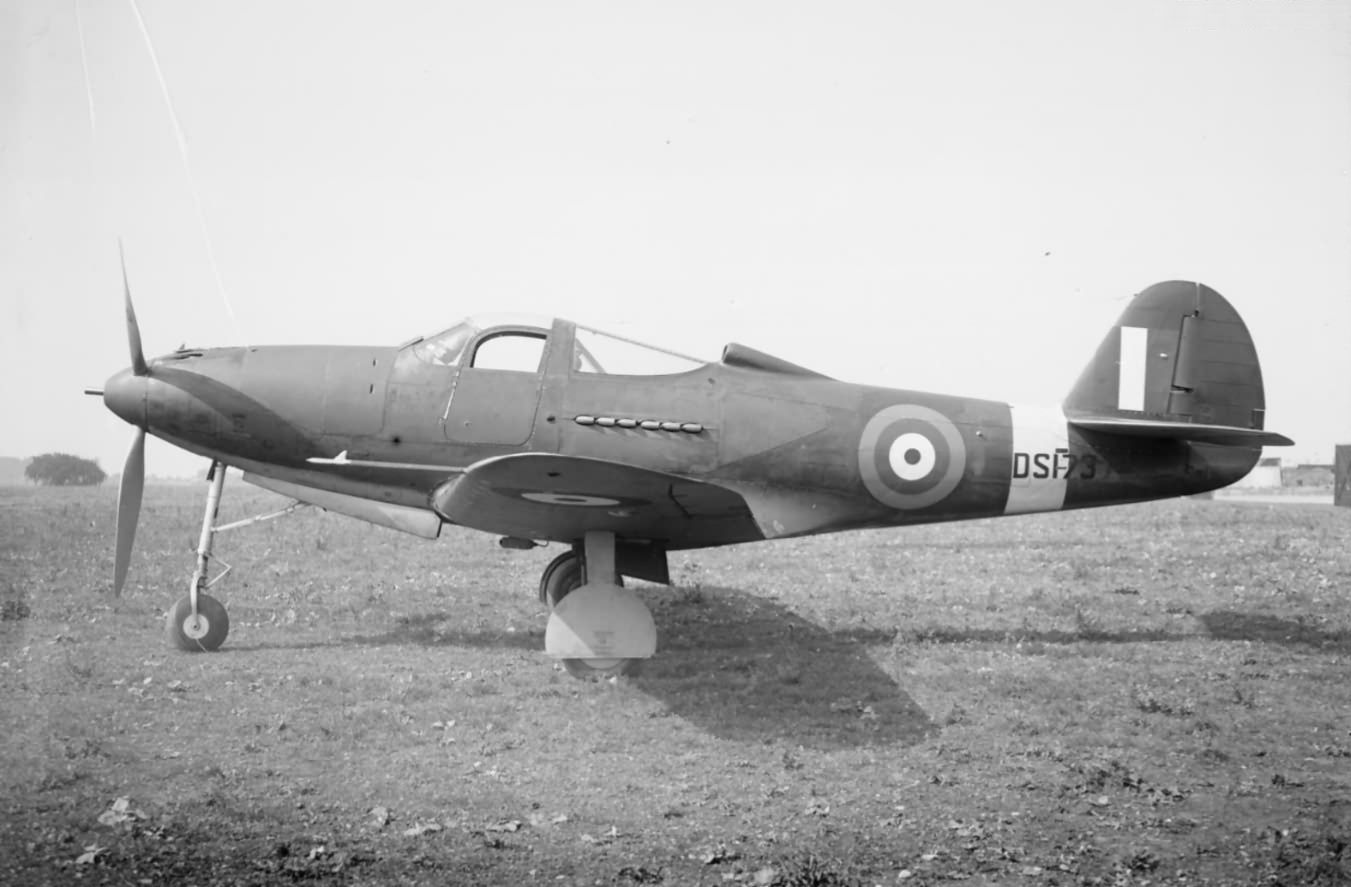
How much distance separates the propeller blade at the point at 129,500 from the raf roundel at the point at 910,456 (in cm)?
540

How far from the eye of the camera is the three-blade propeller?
23.0 feet

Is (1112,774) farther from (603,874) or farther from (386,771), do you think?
(386,771)

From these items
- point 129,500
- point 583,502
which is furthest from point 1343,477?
point 129,500

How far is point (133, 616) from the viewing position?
8.09 m

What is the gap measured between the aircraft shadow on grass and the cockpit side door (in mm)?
1711

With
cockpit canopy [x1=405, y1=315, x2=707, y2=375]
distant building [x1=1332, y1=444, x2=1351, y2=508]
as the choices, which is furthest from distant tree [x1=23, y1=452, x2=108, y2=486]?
distant building [x1=1332, y1=444, x2=1351, y2=508]

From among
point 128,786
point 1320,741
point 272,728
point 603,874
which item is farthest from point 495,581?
point 1320,741

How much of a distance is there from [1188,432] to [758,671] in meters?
3.65

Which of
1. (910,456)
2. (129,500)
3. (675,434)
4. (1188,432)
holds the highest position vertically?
(1188,432)

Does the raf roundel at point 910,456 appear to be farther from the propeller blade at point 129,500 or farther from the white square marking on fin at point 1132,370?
the propeller blade at point 129,500

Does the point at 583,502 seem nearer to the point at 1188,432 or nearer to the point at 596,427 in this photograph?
the point at 596,427

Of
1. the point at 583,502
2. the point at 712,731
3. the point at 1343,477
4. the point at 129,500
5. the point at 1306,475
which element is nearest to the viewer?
the point at 712,731

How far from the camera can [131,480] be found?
24.1 feet

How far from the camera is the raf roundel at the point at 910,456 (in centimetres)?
710
